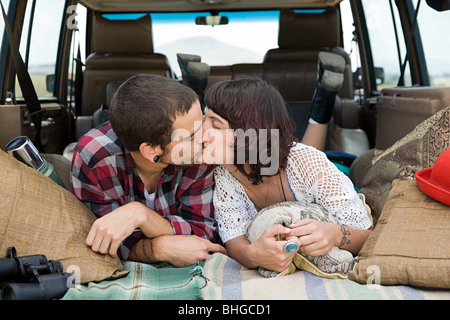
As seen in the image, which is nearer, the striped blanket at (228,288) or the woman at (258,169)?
the striped blanket at (228,288)

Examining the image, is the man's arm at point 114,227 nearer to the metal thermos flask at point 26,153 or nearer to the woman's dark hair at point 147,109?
the woman's dark hair at point 147,109

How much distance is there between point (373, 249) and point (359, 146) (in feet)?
5.44

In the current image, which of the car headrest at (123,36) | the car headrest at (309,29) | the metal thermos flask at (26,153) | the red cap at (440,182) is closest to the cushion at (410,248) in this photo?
the red cap at (440,182)

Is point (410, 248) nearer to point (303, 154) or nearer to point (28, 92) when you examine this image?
point (303, 154)

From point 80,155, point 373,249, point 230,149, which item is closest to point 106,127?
point 80,155

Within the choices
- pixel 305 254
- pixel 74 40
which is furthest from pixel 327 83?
pixel 74 40

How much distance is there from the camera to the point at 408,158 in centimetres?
162

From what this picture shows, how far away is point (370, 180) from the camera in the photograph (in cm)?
178

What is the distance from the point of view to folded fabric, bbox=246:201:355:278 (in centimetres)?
127

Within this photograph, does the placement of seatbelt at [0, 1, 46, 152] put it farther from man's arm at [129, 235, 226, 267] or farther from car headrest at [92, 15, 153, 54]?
car headrest at [92, 15, 153, 54]

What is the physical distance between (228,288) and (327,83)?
56.6 inches

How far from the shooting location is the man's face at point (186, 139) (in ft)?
4.51

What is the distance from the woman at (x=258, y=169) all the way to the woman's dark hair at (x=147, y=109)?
138 mm
